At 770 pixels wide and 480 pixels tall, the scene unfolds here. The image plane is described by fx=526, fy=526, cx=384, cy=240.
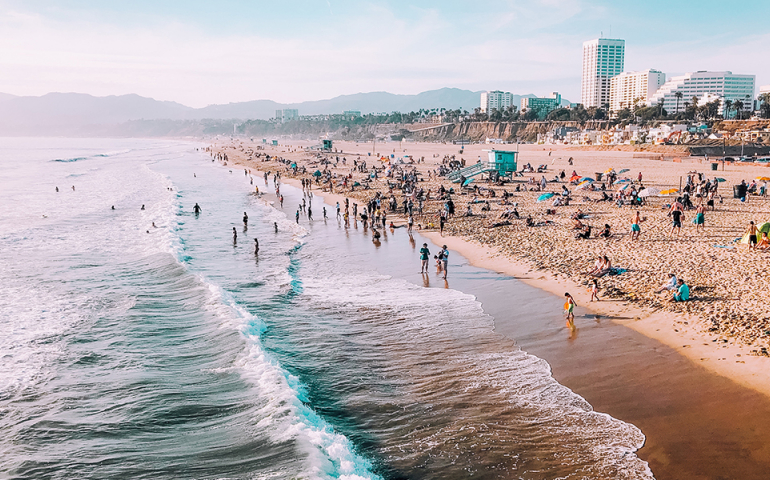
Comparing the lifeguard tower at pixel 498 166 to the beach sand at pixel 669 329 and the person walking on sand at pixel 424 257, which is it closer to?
the beach sand at pixel 669 329

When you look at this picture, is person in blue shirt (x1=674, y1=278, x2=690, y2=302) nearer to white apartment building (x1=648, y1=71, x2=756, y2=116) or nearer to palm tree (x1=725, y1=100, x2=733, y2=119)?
palm tree (x1=725, y1=100, x2=733, y2=119)

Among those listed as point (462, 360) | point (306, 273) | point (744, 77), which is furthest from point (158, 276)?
point (744, 77)

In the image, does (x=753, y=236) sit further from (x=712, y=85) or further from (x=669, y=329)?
(x=712, y=85)

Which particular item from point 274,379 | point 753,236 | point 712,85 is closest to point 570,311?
point 274,379

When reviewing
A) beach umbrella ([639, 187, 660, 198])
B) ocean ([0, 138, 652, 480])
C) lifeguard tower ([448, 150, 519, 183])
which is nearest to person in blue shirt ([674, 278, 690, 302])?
ocean ([0, 138, 652, 480])

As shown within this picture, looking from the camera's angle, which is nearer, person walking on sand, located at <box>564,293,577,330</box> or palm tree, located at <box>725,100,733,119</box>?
person walking on sand, located at <box>564,293,577,330</box>

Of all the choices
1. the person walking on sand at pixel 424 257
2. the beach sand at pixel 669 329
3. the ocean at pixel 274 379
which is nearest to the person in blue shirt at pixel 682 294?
the beach sand at pixel 669 329
